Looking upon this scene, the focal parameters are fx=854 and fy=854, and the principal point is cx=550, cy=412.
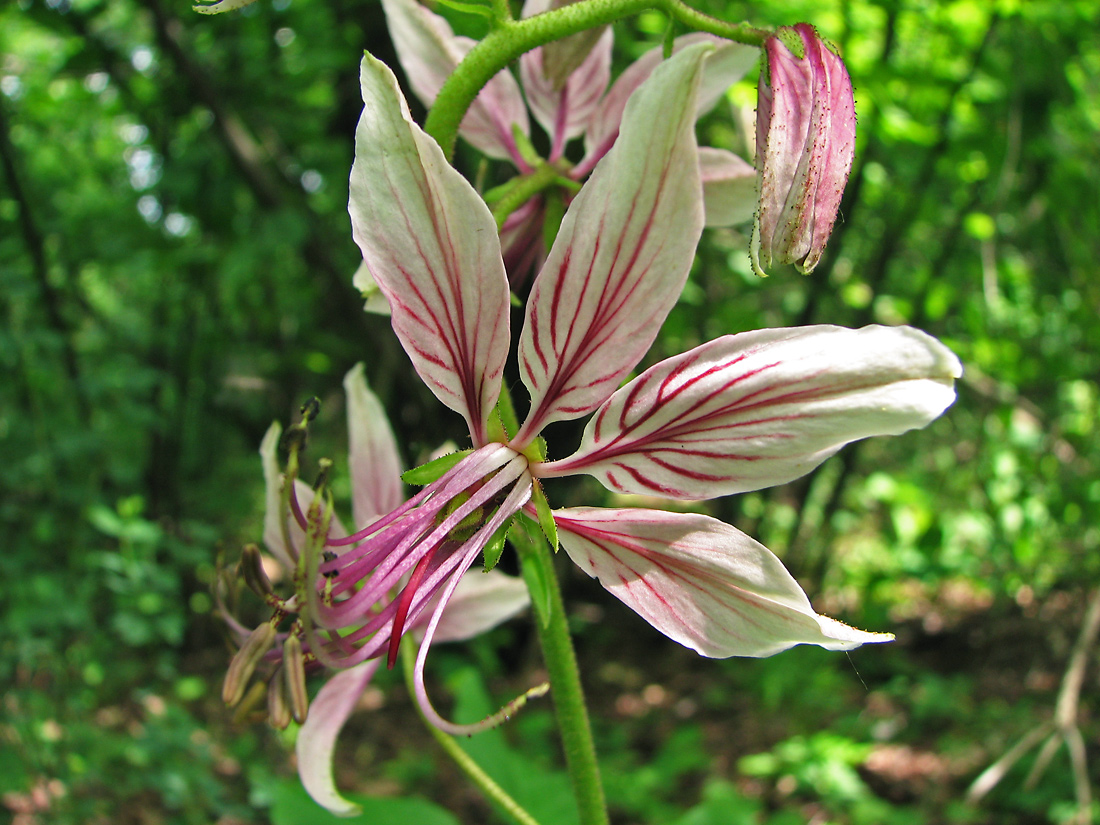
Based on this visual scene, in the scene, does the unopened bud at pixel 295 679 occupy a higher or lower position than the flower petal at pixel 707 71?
lower

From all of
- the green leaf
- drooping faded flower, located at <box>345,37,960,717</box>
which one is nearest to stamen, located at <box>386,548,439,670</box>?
drooping faded flower, located at <box>345,37,960,717</box>

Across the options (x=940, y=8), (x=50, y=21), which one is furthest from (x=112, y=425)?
(x=940, y=8)

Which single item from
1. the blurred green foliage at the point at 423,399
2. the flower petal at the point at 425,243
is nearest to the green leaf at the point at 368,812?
the blurred green foliage at the point at 423,399

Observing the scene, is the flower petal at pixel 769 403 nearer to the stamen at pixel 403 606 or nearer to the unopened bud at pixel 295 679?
the stamen at pixel 403 606

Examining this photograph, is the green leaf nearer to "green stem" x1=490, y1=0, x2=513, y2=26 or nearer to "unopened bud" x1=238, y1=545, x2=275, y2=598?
"unopened bud" x1=238, y1=545, x2=275, y2=598

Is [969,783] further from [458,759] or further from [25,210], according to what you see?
[25,210]

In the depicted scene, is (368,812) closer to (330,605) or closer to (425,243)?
(330,605)
